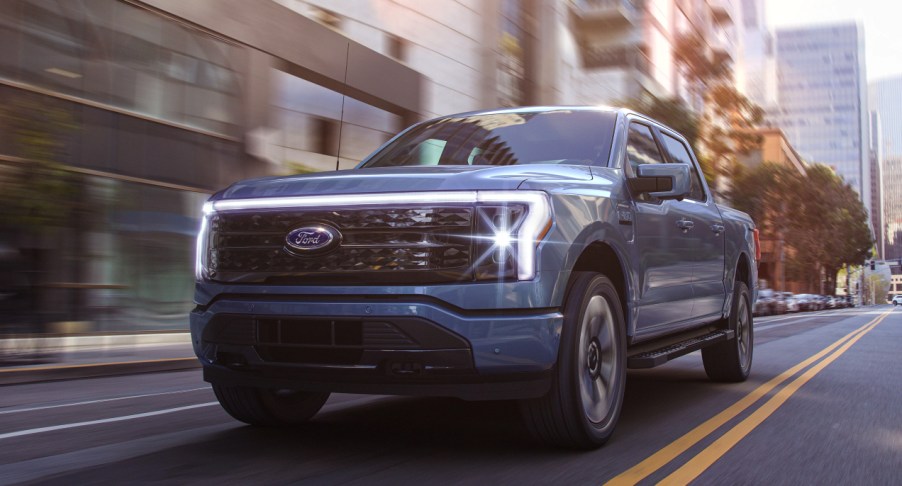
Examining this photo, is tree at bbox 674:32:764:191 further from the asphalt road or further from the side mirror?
the side mirror

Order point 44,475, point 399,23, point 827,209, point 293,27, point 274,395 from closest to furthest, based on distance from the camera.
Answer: point 44,475 → point 274,395 → point 293,27 → point 399,23 → point 827,209

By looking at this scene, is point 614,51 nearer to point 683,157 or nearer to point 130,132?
point 130,132

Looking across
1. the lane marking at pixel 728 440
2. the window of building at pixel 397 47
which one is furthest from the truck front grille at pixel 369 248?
the window of building at pixel 397 47

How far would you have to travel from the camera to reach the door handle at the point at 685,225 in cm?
590

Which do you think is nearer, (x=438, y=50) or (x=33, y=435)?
(x=33, y=435)

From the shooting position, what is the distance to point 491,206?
3908 millimetres

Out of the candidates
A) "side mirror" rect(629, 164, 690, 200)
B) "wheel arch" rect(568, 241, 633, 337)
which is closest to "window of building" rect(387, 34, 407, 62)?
"side mirror" rect(629, 164, 690, 200)

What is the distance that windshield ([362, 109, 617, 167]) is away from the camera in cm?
521

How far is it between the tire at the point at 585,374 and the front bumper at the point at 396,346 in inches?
5.6

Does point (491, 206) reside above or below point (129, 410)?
above

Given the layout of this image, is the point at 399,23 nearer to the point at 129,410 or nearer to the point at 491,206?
the point at 129,410

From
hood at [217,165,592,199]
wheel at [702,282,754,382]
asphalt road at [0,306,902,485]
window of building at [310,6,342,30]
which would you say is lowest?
asphalt road at [0,306,902,485]

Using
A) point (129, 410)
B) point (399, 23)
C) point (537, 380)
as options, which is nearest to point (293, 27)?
point (399, 23)

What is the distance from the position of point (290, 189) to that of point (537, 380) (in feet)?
4.77
